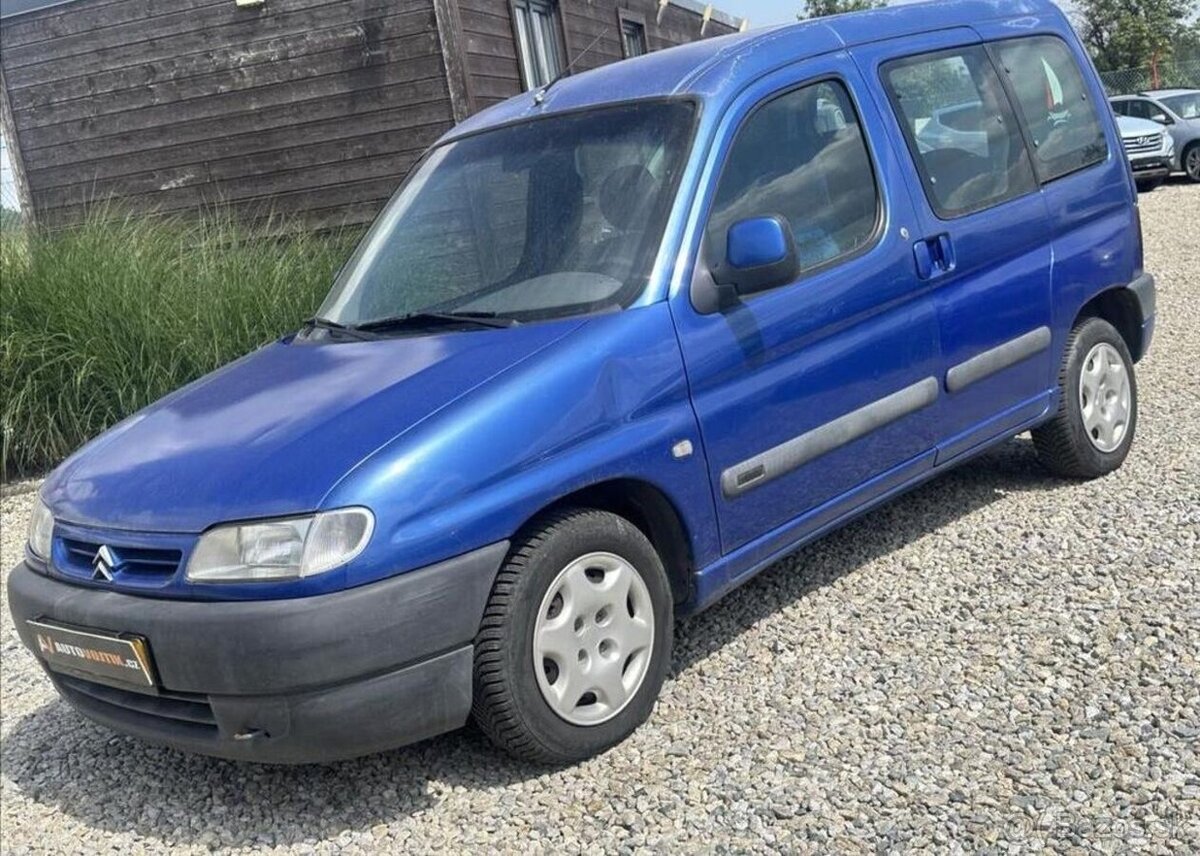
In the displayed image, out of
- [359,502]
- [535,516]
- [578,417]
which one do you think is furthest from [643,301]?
[359,502]

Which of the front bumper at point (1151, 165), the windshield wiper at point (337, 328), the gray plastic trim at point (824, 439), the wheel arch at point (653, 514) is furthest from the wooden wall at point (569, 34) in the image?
the front bumper at point (1151, 165)

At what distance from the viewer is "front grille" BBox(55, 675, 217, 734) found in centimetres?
327

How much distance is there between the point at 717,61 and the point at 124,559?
245 centimetres

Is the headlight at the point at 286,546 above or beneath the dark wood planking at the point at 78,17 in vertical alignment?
beneath

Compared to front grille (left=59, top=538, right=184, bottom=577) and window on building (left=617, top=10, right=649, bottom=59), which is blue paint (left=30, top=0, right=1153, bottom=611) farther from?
window on building (left=617, top=10, right=649, bottom=59)

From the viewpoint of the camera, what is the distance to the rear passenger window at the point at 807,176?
4059mm

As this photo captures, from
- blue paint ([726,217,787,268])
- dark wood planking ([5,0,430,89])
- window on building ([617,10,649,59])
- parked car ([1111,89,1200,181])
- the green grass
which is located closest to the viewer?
blue paint ([726,217,787,268])

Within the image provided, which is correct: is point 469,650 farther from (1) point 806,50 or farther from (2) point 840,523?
(1) point 806,50

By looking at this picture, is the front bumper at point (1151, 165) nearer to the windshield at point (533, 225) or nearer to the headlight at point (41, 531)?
the windshield at point (533, 225)

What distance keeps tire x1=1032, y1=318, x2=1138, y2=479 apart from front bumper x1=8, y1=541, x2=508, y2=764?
2.99m

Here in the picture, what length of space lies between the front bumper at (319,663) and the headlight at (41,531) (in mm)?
474

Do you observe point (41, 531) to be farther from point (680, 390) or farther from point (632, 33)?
point (632, 33)

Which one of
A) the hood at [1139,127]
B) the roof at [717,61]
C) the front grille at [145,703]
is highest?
the roof at [717,61]

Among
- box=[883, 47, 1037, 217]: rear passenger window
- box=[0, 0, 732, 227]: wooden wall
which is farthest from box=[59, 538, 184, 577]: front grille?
box=[0, 0, 732, 227]: wooden wall
